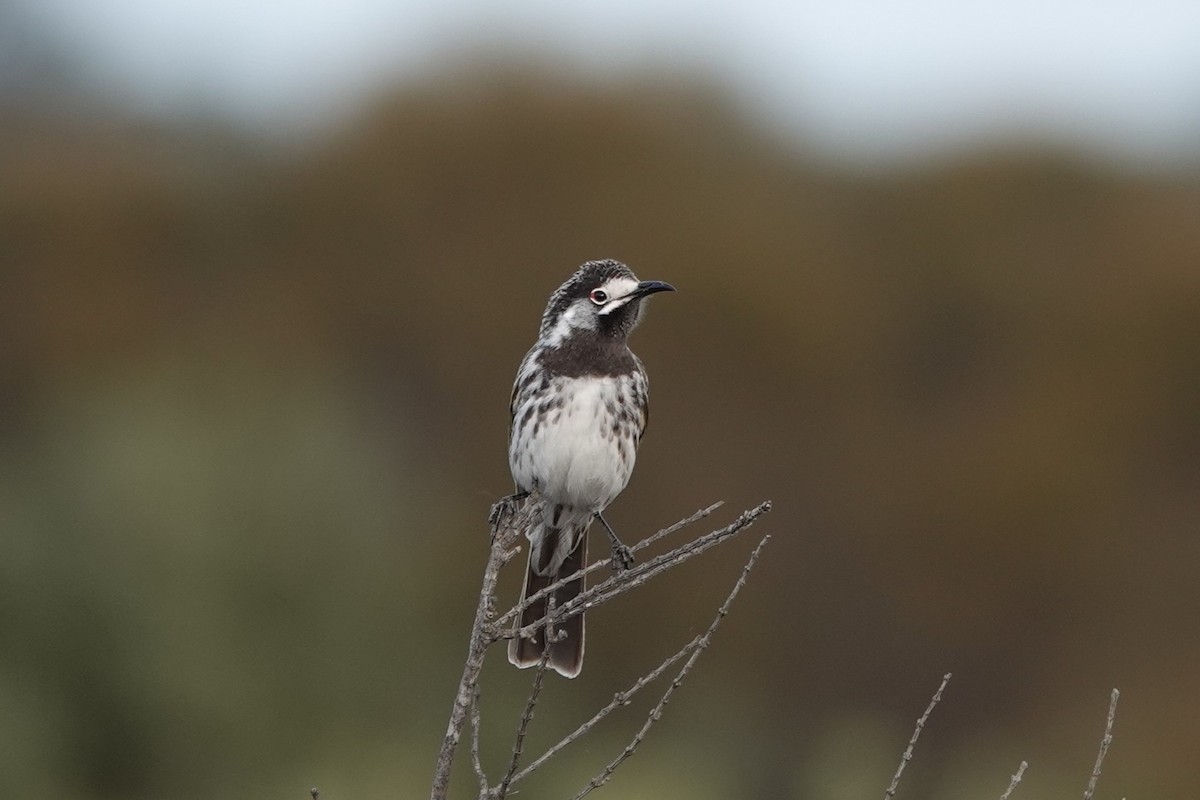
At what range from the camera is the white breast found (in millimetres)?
7914

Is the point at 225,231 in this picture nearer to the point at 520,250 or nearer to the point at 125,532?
the point at 520,250

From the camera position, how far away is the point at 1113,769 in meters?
21.6

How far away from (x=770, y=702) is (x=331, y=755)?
17102 millimetres

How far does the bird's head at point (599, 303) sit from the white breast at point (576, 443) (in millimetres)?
253

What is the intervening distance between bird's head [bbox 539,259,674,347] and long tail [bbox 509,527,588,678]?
2.80 ft

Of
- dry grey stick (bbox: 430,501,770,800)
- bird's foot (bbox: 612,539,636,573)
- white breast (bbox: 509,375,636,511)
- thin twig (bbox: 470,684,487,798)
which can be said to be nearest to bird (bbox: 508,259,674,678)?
white breast (bbox: 509,375,636,511)

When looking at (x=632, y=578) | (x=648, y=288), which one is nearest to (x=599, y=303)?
(x=648, y=288)

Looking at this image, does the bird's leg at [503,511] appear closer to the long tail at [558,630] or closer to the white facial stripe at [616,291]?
the long tail at [558,630]

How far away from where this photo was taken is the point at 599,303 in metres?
8.17

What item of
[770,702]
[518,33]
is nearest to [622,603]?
[770,702]

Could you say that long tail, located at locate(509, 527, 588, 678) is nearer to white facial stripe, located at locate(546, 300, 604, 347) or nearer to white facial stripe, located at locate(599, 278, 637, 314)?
white facial stripe, located at locate(546, 300, 604, 347)

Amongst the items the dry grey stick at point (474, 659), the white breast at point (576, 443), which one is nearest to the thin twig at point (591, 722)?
the dry grey stick at point (474, 659)

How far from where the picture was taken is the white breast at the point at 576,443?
7.91 metres

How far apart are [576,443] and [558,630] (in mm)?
788
